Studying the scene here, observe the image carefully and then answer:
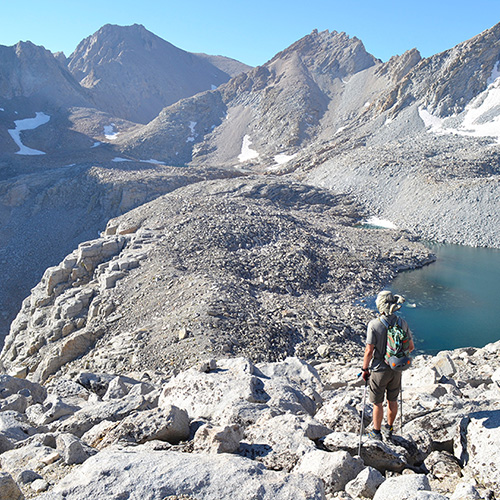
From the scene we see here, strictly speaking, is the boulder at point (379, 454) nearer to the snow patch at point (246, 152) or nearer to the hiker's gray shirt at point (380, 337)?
the hiker's gray shirt at point (380, 337)

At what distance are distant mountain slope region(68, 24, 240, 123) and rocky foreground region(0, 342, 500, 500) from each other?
11321 cm

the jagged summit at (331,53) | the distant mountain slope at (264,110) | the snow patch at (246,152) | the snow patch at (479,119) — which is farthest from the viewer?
the jagged summit at (331,53)

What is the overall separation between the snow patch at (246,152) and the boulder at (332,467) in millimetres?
74189

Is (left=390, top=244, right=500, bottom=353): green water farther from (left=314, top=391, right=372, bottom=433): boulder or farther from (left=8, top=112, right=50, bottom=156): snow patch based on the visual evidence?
(left=8, top=112, right=50, bottom=156): snow patch

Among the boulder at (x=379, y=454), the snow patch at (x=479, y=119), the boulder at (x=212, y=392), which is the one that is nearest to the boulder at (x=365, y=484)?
the boulder at (x=379, y=454)

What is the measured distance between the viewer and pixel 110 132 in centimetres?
8481

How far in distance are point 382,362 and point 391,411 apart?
73 centimetres

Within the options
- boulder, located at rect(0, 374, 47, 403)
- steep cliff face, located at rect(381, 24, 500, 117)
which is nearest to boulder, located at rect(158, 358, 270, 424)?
boulder, located at rect(0, 374, 47, 403)

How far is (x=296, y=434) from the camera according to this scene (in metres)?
5.50

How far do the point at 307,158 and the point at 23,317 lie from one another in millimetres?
49995

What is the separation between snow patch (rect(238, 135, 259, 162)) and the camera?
7762 centimetres

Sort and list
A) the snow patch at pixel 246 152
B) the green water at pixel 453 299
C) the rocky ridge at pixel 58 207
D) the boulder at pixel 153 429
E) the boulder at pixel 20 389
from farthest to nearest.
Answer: the snow patch at pixel 246 152
the rocky ridge at pixel 58 207
the green water at pixel 453 299
the boulder at pixel 20 389
the boulder at pixel 153 429

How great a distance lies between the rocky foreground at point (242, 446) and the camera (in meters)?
4.16

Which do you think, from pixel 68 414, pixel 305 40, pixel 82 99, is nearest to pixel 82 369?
pixel 68 414
